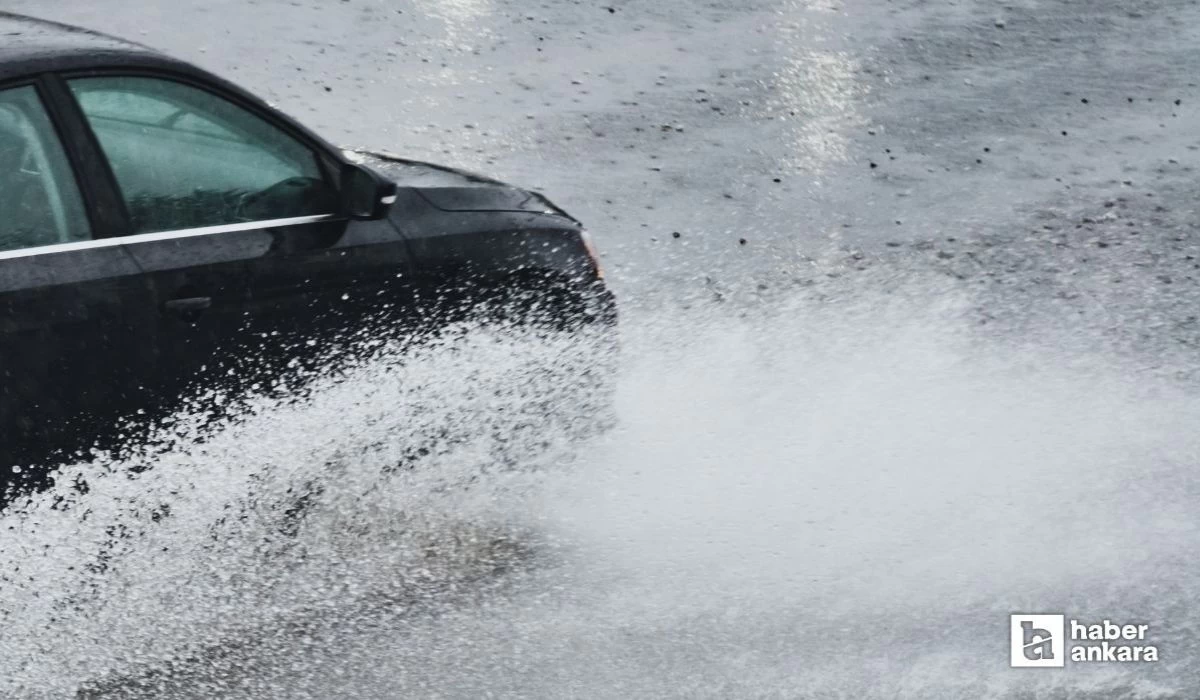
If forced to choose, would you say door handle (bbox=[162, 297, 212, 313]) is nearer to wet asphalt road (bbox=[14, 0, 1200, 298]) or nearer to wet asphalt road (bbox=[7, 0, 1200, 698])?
wet asphalt road (bbox=[7, 0, 1200, 698])

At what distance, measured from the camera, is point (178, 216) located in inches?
181

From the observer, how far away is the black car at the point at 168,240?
420cm

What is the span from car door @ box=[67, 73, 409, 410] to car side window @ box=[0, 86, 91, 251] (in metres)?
0.15

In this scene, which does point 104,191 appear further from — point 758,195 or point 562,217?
point 758,195

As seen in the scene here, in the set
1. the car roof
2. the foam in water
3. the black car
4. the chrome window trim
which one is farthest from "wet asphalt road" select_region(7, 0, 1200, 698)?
the car roof

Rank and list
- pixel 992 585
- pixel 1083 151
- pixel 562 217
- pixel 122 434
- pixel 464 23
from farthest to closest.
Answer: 1. pixel 464 23
2. pixel 1083 151
3. pixel 562 217
4. pixel 992 585
5. pixel 122 434

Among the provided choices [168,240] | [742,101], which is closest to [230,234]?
[168,240]

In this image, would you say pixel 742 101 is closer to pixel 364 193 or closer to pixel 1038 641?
pixel 364 193

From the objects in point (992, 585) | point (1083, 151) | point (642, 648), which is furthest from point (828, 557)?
point (1083, 151)

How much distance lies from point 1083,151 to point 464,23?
16.1 ft

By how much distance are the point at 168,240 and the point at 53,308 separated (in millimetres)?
455

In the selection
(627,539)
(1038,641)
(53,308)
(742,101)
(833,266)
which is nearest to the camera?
(53,308)

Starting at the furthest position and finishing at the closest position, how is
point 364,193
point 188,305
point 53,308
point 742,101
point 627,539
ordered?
point 742,101 < point 627,539 < point 364,193 < point 188,305 < point 53,308

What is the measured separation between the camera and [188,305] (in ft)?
14.8
